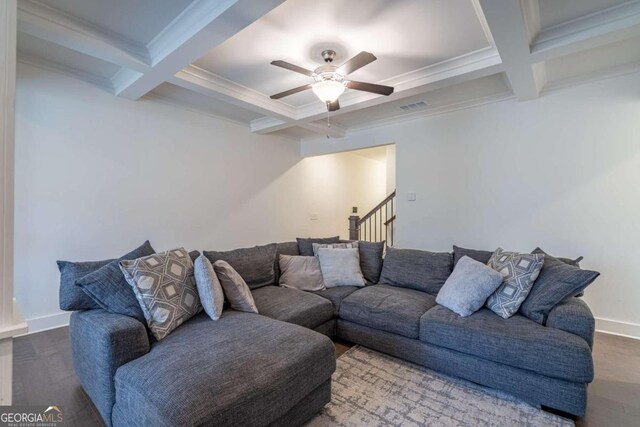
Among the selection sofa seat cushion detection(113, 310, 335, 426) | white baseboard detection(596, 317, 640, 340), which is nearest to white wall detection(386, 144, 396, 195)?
white baseboard detection(596, 317, 640, 340)

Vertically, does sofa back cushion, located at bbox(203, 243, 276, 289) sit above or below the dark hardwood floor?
above

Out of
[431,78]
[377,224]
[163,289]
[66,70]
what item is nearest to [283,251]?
[163,289]

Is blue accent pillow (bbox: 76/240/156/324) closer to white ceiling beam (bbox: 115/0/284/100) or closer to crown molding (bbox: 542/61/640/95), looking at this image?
white ceiling beam (bbox: 115/0/284/100)

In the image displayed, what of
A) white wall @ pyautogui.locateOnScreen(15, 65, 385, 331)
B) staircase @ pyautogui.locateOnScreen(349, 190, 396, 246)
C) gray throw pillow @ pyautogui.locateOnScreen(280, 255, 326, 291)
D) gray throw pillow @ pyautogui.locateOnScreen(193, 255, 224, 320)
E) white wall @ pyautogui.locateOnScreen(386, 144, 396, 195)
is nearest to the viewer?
gray throw pillow @ pyautogui.locateOnScreen(193, 255, 224, 320)

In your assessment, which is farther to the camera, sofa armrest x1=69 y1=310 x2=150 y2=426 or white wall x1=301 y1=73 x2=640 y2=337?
white wall x1=301 y1=73 x2=640 y2=337

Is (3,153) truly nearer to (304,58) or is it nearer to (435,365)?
(304,58)

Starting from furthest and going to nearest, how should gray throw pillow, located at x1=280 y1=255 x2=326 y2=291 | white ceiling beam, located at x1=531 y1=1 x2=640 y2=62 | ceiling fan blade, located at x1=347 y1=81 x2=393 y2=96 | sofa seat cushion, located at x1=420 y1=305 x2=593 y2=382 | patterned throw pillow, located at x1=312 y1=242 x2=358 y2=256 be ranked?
patterned throw pillow, located at x1=312 y1=242 x2=358 y2=256 → gray throw pillow, located at x1=280 y1=255 x2=326 y2=291 → ceiling fan blade, located at x1=347 y1=81 x2=393 y2=96 → white ceiling beam, located at x1=531 y1=1 x2=640 y2=62 → sofa seat cushion, located at x1=420 y1=305 x2=593 y2=382

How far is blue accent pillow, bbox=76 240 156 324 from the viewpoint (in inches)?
68.3

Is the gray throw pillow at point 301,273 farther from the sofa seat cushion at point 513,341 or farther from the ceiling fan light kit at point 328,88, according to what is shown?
the ceiling fan light kit at point 328,88

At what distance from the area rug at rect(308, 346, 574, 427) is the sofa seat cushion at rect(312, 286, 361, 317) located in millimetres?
549

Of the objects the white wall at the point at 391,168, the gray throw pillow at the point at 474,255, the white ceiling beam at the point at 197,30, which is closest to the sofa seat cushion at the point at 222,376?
the gray throw pillow at the point at 474,255

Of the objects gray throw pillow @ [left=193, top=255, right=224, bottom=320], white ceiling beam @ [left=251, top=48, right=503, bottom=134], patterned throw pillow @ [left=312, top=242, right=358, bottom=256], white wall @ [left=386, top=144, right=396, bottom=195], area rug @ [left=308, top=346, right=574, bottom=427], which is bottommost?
area rug @ [left=308, top=346, right=574, bottom=427]

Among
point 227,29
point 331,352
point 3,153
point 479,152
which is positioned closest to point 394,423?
point 331,352

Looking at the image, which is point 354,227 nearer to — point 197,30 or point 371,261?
point 371,261
